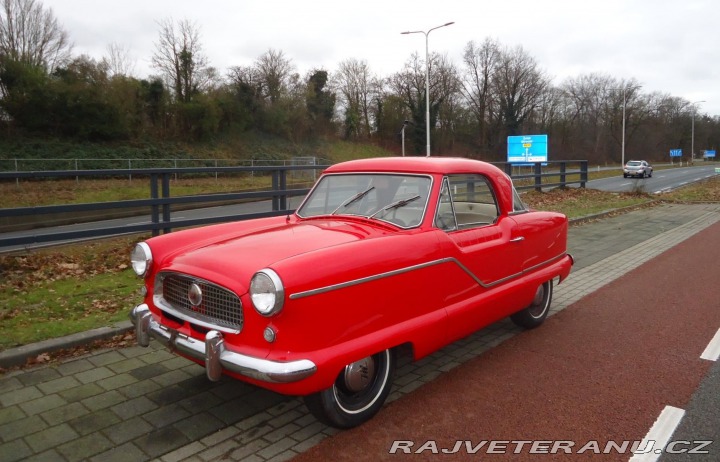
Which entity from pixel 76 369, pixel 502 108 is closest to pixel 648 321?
pixel 76 369

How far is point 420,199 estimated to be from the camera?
4.02 m

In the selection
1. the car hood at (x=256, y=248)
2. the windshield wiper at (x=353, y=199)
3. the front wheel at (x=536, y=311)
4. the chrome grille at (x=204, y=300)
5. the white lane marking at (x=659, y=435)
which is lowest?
the white lane marking at (x=659, y=435)

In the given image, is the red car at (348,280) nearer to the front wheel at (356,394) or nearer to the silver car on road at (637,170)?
the front wheel at (356,394)

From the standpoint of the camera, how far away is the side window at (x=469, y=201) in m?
4.21

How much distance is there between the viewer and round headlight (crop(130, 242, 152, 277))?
12.4 ft

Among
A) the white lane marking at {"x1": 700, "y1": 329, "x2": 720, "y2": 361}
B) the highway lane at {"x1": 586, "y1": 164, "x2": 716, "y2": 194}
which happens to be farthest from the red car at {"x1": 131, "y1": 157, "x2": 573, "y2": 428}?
the highway lane at {"x1": 586, "y1": 164, "x2": 716, "y2": 194}

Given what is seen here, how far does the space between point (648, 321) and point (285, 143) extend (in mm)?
39290

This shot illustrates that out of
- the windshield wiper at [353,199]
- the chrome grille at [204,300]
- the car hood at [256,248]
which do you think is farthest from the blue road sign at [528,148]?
the chrome grille at [204,300]

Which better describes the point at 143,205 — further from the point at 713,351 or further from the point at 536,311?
the point at 713,351

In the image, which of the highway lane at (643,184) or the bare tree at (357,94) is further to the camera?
the bare tree at (357,94)

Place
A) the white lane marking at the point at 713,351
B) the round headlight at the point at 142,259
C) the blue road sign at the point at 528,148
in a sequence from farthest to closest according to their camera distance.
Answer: the blue road sign at the point at 528,148, the white lane marking at the point at 713,351, the round headlight at the point at 142,259

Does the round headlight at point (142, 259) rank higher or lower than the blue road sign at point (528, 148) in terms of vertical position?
lower

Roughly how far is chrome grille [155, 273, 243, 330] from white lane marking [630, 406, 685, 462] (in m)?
2.43

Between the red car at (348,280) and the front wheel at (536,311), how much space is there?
39 centimetres
